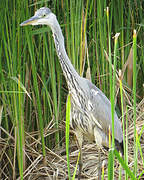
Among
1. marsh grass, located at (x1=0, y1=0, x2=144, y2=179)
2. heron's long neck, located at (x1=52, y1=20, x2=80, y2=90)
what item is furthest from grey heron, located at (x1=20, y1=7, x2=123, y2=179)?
marsh grass, located at (x1=0, y1=0, x2=144, y2=179)

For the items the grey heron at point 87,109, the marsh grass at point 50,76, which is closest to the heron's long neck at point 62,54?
the grey heron at point 87,109

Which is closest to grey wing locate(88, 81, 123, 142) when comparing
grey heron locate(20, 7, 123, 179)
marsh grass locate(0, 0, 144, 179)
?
grey heron locate(20, 7, 123, 179)

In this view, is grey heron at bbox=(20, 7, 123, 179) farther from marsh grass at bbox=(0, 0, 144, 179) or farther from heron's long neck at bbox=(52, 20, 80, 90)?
marsh grass at bbox=(0, 0, 144, 179)

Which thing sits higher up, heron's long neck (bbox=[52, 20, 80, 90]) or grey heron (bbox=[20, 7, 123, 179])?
heron's long neck (bbox=[52, 20, 80, 90])

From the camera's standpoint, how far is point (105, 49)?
7.36ft

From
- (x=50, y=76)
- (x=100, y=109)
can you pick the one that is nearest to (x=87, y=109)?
(x=100, y=109)

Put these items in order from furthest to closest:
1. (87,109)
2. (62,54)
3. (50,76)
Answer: (50,76)
(87,109)
(62,54)

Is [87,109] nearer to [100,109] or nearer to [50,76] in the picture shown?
[100,109]

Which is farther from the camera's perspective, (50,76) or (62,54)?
(50,76)

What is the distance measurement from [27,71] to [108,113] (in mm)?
537

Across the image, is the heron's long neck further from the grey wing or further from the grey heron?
the grey wing

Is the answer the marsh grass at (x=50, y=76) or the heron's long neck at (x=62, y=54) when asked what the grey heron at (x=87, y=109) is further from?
the marsh grass at (x=50, y=76)

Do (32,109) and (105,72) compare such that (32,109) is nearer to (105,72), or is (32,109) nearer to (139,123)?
(105,72)

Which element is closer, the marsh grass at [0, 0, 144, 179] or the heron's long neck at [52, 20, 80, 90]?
the heron's long neck at [52, 20, 80, 90]
